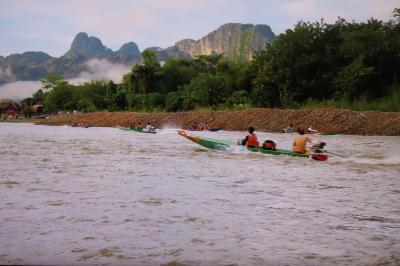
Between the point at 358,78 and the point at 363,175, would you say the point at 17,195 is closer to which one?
the point at 363,175

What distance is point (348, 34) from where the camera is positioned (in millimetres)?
41188

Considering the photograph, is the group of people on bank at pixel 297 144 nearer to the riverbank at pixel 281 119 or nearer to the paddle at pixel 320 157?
the paddle at pixel 320 157

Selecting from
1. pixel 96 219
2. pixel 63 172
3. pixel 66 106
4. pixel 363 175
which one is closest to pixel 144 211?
pixel 96 219

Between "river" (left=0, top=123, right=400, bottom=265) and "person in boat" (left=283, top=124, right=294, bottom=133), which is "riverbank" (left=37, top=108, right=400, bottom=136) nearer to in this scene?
"person in boat" (left=283, top=124, right=294, bottom=133)

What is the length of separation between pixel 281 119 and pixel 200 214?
100ft

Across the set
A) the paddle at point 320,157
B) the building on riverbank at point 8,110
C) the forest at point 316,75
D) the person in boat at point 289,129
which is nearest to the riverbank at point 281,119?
the person in boat at point 289,129

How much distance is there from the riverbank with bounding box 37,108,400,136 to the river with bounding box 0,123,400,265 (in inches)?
709

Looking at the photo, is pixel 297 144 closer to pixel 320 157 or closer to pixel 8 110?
pixel 320 157

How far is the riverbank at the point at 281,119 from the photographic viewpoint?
1242 inches

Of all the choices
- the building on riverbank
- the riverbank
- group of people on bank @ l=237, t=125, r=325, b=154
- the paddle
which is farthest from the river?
the building on riverbank

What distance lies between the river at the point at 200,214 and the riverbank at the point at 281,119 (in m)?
18.0

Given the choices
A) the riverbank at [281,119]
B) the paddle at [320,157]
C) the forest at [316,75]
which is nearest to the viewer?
the paddle at [320,157]

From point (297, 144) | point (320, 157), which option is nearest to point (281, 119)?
point (297, 144)

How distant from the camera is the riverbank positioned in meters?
31.5
